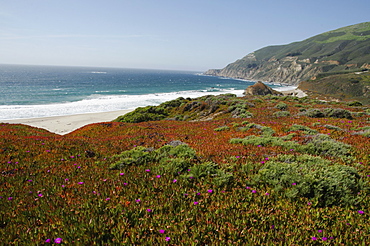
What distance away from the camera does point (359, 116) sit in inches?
733

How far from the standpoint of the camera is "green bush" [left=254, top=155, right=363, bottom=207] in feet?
14.8

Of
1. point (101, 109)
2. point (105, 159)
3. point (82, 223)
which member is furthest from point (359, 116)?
point (101, 109)

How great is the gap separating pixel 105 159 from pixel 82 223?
4112 millimetres

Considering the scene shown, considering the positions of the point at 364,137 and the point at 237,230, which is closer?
the point at 237,230

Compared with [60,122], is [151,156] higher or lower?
higher

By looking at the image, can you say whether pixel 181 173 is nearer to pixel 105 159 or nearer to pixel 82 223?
pixel 82 223

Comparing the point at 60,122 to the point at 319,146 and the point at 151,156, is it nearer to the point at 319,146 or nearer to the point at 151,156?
the point at 151,156

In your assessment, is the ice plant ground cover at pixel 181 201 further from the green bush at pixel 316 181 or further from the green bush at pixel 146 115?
the green bush at pixel 146 115

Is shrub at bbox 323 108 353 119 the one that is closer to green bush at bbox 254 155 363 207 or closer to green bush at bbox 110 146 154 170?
green bush at bbox 254 155 363 207

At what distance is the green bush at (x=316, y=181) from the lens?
4.50m

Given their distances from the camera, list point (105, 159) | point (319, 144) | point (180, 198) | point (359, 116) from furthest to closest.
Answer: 1. point (359, 116)
2. point (319, 144)
3. point (105, 159)
4. point (180, 198)

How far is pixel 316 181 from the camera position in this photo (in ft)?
15.8

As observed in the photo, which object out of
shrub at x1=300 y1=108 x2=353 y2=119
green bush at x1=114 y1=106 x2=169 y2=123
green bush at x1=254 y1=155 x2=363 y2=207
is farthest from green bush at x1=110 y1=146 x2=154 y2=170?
green bush at x1=114 y1=106 x2=169 y2=123

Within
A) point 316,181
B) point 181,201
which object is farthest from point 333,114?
point 181,201
